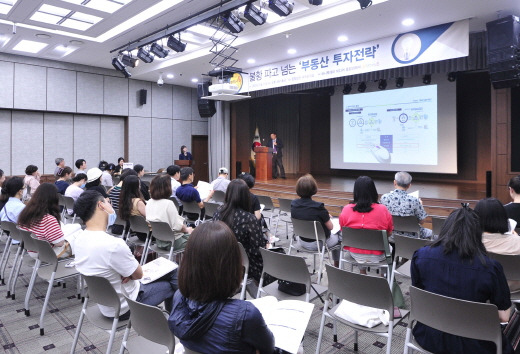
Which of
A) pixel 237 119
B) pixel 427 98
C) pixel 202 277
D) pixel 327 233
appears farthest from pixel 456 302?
pixel 237 119

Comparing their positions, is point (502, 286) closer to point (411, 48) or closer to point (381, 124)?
point (411, 48)

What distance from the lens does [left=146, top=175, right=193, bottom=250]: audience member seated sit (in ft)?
12.3

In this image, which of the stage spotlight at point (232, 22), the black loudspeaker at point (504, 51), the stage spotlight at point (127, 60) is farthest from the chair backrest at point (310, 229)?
the stage spotlight at point (127, 60)

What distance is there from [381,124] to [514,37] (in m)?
4.08

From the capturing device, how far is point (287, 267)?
7.93 ft

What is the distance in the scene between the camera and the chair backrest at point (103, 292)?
1.97 m

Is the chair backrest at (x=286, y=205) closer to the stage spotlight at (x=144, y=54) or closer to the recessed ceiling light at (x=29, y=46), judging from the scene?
the stage spotlight at (x=144, y=54)

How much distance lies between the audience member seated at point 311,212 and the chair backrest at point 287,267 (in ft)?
4.00

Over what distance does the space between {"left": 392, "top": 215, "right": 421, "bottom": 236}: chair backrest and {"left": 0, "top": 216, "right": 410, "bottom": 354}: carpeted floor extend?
26.4 inches

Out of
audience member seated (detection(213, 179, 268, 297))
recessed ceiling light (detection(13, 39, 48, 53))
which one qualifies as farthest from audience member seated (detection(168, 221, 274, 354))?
recessed ceiling light (detection(13, 39, 48, 53))

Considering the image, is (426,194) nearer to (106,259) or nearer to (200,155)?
(106,259)

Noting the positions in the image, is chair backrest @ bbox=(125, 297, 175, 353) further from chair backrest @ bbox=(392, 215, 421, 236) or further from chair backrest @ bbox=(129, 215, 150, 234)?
chair backrest @ bbox=(392, 215, 421, 236)

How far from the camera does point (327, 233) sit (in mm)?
3631

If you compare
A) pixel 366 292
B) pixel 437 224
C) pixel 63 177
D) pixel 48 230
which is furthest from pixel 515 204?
pixel 63 177
